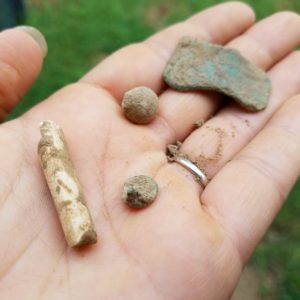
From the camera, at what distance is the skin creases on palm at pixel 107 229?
6.17 feet

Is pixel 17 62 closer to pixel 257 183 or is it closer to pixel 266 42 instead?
pixel 257 183

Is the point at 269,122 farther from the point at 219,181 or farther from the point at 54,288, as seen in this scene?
the point at 54,288

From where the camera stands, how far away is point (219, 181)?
2.26m

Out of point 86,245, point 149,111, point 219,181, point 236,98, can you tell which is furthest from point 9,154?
point 236,98

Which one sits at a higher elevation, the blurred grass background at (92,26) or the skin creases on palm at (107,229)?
the skin creases on palm at (107,229)

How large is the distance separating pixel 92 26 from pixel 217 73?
1755 millimetres

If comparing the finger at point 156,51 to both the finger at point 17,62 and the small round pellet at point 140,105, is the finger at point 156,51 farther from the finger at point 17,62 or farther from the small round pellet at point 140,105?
the finger at point 17,62

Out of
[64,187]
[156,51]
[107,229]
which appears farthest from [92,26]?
[107,229]

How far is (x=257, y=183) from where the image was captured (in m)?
2.23

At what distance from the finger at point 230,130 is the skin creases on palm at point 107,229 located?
188 millimetres

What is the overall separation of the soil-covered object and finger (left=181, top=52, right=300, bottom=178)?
0.19 ft

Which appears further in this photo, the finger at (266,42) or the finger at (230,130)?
the finger at (266,42)

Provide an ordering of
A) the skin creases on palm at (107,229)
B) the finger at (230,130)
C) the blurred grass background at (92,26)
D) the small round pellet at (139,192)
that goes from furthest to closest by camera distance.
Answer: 1. the blurred grass background at (92,26)
2. the finger at (230,130)
3. the small round pellet at (139,192)
4. the skin creases on palm at (107,229)

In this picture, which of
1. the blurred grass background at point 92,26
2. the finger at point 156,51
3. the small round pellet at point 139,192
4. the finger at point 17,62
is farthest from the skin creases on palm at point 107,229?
the blurred grass background at point 92,26
